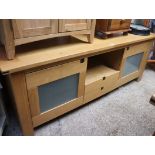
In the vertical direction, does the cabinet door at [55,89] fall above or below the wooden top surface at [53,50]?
below

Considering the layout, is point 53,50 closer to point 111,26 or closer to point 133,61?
point 111,26

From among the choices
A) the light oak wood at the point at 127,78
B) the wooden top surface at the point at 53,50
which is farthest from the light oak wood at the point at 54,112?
the light oak wood at the point at 127,78

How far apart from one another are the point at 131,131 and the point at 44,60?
0.83 m

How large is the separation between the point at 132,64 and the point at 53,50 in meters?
0.90

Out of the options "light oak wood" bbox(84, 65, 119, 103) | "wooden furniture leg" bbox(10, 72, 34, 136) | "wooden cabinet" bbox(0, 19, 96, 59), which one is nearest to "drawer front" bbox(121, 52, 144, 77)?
"light oak wood" bbox(84, 65, 119, 103)

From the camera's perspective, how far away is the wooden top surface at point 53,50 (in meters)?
0.77

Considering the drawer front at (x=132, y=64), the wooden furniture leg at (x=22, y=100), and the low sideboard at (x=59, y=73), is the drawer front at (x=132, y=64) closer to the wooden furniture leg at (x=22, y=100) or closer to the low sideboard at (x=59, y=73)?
the low sideboard at (x=59, y=73)

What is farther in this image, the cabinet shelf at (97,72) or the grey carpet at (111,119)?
the cabinet shelf at (97,72)

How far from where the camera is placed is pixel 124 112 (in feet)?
4.38

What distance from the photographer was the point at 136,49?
1.42m

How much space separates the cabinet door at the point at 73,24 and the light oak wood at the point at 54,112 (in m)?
0.52

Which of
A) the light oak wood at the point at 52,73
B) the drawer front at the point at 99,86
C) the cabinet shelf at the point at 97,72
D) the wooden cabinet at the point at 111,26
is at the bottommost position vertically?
the drawer front at the point at 99,86

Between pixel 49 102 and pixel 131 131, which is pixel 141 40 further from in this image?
pixel 49 102

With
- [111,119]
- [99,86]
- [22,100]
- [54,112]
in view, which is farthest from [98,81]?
[22,100]
